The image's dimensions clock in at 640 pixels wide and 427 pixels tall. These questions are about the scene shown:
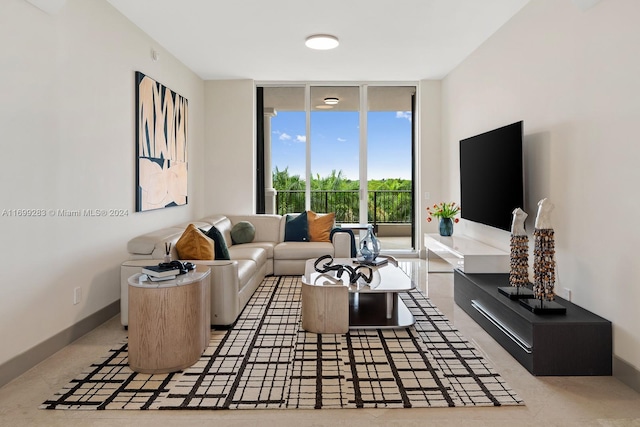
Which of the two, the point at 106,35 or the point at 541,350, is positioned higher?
→ the point at 106,35

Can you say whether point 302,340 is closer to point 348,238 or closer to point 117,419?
point 117,419

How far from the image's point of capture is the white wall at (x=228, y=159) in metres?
6.47

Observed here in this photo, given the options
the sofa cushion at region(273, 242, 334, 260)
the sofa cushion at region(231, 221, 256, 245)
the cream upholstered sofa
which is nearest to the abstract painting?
the cream upholstered sofa

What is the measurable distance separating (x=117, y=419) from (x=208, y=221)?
10.9 feet

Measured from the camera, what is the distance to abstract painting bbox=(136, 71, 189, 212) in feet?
13.6

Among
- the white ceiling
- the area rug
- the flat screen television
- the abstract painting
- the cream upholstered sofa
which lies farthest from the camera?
the abstract painting

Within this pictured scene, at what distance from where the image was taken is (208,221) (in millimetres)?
5258

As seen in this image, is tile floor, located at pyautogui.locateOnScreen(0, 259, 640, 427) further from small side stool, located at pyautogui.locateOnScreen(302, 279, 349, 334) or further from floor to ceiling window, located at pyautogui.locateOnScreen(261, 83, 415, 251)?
floor to ceiling window, located at pyautogui.locateOnScreen(261, 83, 415, 251)

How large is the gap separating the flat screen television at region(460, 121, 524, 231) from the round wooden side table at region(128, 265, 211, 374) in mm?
2772

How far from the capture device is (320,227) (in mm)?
5730

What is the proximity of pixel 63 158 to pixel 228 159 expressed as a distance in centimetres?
352

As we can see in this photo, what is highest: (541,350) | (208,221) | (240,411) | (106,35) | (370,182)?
(106,35)

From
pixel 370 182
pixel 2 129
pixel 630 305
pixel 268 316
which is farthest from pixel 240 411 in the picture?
pixel 370 182

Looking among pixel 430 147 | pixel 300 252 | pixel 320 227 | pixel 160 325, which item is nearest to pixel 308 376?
pixel 160 325
